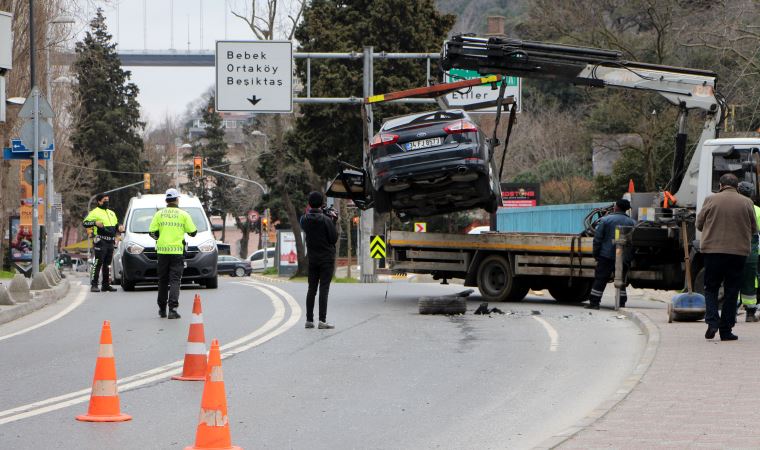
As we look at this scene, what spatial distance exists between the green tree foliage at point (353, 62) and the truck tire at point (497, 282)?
22.8 m

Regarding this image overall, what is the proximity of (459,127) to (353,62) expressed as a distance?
2749 centimetres

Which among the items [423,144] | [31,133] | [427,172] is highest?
[31,133]

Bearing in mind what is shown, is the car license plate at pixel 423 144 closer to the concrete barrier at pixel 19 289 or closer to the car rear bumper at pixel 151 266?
the car rear bumper at pixel 151 266

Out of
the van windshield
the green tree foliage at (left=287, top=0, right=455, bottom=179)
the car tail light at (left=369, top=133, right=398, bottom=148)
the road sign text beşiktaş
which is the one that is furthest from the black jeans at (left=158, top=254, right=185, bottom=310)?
the green tree foliage at (left=287, top=0, right=455, bottom=179)

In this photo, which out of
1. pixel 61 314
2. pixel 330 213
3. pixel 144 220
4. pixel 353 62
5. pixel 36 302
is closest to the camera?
pixel 330 213

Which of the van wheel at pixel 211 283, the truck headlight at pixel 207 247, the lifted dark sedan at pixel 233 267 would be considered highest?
the truck headlight at pixel 207 247

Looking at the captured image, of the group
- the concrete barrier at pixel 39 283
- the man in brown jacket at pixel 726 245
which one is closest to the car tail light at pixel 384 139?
the concrete barrier at pixel 39 283

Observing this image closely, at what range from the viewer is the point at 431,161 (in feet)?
62.7

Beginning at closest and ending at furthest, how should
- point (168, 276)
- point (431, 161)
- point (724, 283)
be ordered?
point (724, 283), point (168, 276), point (431, 161)

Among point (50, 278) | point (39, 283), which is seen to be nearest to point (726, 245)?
point (39, 283)

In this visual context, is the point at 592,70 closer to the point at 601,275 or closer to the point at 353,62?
the point at 601,275

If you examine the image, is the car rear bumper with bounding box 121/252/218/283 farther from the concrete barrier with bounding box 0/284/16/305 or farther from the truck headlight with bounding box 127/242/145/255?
the concrete barrier with bounding box 0/284/16/305

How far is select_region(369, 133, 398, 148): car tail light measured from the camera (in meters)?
19.5

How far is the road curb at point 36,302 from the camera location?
1746 centimetres
